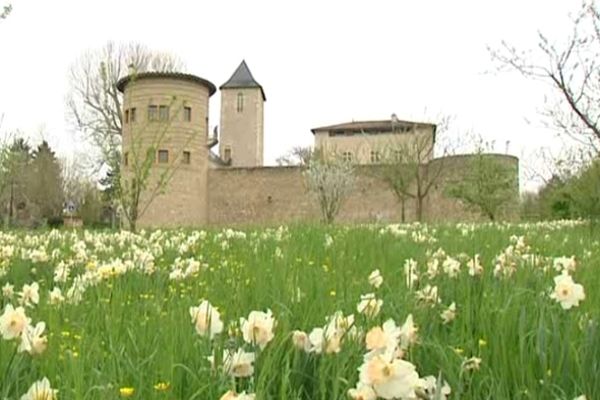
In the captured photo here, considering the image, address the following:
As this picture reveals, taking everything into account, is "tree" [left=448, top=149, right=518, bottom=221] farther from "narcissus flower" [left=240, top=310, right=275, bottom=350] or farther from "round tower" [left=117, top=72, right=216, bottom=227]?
"narcissus flower" [left=240, top=310, right=275, bottom=350]

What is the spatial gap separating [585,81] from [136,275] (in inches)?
764

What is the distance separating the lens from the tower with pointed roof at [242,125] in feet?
225

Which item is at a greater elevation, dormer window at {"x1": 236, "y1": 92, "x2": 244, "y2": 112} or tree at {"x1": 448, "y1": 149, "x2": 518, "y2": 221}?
dormer window at {"x1": 236, "y1": 92, "x2": 244, "y2": 112}

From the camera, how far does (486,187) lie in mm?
34875

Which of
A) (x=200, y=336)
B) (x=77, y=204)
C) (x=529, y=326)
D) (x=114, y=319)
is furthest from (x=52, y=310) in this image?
(x=77, y=204)

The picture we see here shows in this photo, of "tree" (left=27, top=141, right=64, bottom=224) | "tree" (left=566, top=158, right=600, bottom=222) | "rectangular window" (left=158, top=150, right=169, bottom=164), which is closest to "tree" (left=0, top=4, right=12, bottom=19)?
"tree" (left=566, top=158, right=600, bottom=222)

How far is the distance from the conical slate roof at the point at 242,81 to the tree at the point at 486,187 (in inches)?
1510

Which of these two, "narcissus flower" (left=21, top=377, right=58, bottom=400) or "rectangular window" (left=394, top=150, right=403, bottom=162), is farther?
"rectangular window" (left=394, top=150, right=403, bottom=162)

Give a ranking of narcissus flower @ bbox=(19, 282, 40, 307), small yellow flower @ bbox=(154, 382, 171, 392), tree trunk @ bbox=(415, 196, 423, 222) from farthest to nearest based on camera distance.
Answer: tree trunk @ bbox=(415, 196, 423, 222) → narcissus flower @ bbox=(19, 282, 40, 307) → small yellow flower @ bbox=(154, 382, 171, 392)

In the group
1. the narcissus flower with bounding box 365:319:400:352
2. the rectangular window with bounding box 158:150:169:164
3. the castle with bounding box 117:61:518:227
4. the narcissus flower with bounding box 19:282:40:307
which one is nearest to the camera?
the narcissus flower with bounding box 365:319:400:352

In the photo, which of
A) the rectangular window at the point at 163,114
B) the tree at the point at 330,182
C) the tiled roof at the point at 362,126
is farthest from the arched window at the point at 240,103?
the tree at the point at 330,182

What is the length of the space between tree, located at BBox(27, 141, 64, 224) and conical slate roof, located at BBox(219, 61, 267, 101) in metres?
21.7

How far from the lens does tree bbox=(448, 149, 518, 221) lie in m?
34.6

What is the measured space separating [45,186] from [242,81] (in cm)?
2588
